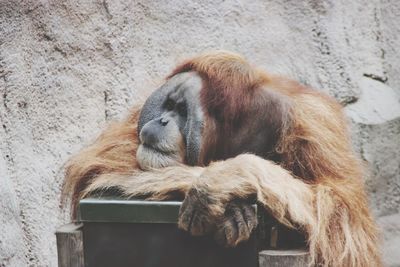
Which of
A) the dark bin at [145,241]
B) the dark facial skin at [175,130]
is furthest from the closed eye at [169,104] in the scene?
the dark bin at [145,241]

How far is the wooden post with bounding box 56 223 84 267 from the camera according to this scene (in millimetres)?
1835

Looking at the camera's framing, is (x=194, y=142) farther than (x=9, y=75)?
No

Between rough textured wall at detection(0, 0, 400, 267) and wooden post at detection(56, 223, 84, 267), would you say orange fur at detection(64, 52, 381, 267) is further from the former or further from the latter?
rough textured wall at detection(0, 0, 400, 267)

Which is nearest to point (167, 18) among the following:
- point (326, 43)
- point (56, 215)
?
point (326, 43)

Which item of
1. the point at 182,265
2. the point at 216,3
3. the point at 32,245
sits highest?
the point at 216,3

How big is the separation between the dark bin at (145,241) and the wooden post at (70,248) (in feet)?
0.21

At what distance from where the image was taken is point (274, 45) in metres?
3.10

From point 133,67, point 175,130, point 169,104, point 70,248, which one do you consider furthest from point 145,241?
point 133,67

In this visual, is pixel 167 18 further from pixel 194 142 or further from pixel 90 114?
pixel 194 142

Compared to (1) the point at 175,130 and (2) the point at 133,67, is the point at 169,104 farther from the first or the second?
(2) the point at 133,67

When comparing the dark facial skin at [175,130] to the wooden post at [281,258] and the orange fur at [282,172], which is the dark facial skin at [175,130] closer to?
the orange fur at [282,172]

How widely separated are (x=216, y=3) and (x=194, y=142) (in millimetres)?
1208

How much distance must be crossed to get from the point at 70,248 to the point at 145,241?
0.23 m

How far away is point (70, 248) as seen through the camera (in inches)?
72.4
